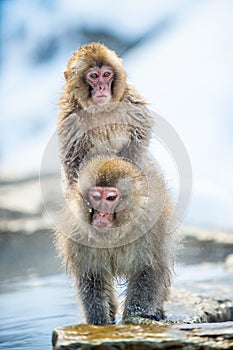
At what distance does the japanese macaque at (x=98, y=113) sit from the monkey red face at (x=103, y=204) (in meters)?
0.60

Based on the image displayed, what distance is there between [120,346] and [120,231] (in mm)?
906

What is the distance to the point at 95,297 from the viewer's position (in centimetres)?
456

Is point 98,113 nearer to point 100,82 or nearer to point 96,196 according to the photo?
point 100,82

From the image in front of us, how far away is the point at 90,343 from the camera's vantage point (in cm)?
350

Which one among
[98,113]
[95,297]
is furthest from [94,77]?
[95,297]

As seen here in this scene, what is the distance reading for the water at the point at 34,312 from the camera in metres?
5.00

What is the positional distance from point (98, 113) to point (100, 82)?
0.65 feet

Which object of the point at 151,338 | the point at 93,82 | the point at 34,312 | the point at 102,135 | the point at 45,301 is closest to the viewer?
the point at 151,338

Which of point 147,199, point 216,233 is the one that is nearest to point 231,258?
point 216,233

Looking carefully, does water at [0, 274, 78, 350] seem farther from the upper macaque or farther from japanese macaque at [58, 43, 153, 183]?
the upper macaque

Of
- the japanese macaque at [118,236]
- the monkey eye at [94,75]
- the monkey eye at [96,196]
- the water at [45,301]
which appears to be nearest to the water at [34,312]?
the water at [45,301]

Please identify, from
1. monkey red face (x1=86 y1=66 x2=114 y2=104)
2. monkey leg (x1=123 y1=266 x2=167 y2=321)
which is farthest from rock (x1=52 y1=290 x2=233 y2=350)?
monkey red face (x1=86 y1=66 x2=114 y2=104)

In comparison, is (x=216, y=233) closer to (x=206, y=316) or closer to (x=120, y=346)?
(x=206, y=316)

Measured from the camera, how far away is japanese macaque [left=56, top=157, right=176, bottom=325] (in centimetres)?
421
